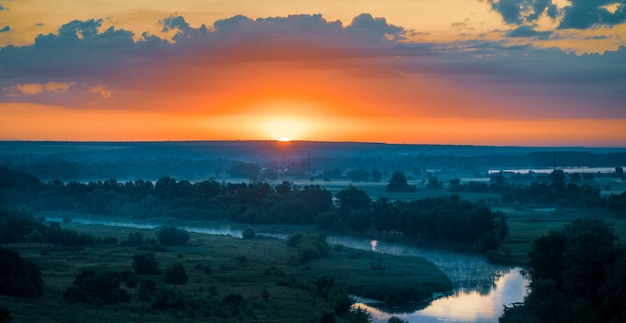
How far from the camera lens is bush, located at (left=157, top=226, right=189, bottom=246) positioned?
64500 millimetres

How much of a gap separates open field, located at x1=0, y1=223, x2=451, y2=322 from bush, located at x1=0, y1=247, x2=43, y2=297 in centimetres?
72

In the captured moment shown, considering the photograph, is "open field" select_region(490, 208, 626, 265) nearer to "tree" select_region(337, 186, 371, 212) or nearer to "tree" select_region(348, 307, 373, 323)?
"tree" select_region(337, 186, 371, 212)

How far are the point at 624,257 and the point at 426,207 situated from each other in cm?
4170

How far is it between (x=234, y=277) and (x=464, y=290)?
1313cm

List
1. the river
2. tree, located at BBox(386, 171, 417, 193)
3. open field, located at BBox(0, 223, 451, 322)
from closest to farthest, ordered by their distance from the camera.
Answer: open field, located at BBox(0, 223, 451, 322), the river, tree, located at BBox(386, 171, 417, 193)

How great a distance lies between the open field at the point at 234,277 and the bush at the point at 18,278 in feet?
2.36

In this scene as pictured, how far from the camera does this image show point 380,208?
7875cm

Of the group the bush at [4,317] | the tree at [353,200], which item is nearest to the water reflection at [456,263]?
the tree at [353,200]

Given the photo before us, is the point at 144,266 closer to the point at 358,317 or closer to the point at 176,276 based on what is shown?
the point at 176,276

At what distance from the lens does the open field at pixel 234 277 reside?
35.2 meters

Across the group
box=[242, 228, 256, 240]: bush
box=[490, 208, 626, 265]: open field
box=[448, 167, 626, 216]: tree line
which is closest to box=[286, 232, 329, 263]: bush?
box=[242, 228, 256, 240]: bush

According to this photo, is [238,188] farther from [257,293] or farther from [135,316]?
[135,316]

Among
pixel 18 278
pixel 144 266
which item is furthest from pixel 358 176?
pixel 18 278

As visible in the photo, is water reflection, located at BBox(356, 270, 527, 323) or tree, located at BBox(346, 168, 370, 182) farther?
tree, located at BBox(346, 168, 370, 182)
